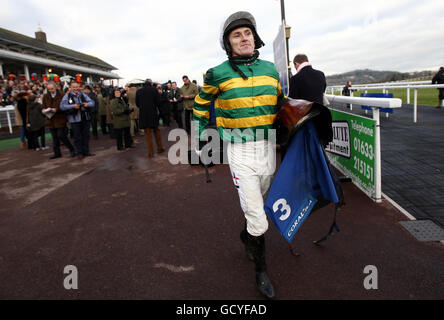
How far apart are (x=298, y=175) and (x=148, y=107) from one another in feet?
23.5

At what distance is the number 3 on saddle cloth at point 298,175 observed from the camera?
2621mm

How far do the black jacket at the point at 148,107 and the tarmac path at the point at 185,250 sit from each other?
364cm

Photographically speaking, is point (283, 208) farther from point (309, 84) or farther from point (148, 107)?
point (148, 107)

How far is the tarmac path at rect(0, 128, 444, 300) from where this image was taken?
2680mm

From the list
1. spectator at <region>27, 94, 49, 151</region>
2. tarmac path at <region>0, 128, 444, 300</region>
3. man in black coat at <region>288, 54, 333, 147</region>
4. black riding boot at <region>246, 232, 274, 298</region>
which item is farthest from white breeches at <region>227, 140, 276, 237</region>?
spectator at <region>27, 94, 49, 151</region>

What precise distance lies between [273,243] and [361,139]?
7.31 feet

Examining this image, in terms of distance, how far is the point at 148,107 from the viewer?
912 cm

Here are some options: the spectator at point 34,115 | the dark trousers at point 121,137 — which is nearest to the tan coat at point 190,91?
the dark trousers at point 121,137

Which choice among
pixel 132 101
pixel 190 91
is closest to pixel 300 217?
pixel 190 91

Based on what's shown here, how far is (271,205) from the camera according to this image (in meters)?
2.62

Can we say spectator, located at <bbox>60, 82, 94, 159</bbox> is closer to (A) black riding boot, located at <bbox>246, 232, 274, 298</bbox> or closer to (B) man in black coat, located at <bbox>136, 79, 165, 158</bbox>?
(B) man in black coat, located at <bbox>136, 79, 165, 158</bbox>

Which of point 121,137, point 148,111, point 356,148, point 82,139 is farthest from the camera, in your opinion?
point 121,137
